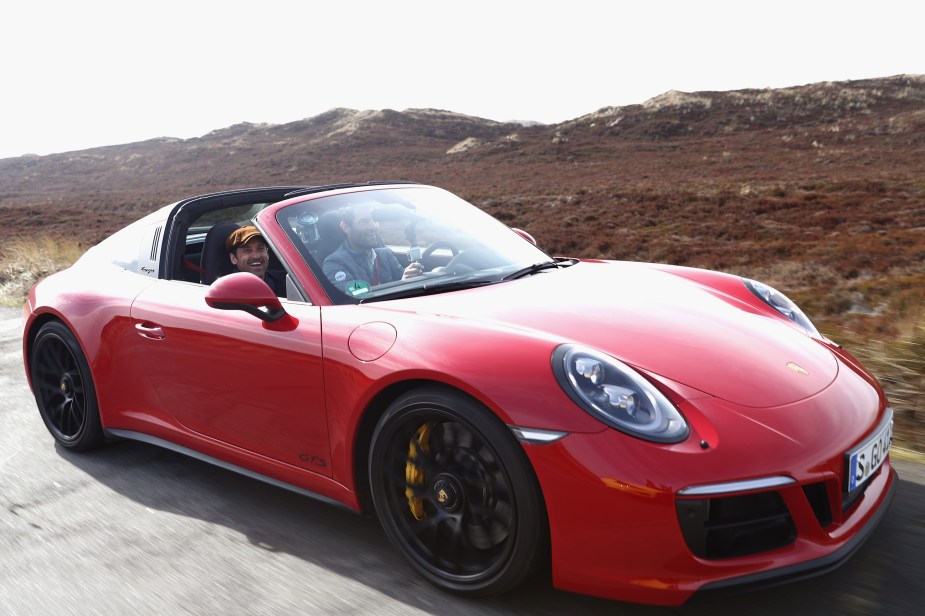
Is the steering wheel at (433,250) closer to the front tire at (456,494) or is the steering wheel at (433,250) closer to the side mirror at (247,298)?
the side mirror at (247,298)

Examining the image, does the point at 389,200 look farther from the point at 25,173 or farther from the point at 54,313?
the point at 25,173

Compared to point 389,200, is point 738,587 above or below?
below

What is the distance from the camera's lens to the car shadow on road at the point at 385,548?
98.9 inches

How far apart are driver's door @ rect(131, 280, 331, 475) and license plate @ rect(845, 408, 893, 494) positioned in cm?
167

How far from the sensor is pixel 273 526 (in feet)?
10.8

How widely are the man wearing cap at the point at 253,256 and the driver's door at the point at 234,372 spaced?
31 cm

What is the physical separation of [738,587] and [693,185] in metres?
31.0

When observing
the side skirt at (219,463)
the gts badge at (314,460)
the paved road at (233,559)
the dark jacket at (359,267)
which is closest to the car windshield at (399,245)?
the dark jacket at (359,267)

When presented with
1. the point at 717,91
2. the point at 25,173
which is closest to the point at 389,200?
the point at 717,91

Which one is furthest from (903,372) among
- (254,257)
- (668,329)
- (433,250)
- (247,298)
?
(247,298)

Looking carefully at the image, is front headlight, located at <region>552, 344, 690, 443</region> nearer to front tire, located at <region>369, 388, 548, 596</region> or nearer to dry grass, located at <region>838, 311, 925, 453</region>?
front tire, located at <region>369, 388, 548, 596</region>

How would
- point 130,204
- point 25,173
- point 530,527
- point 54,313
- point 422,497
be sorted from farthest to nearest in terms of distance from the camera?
point 25,173, point 130,204, point 54,313, point 422,497, point 530,527

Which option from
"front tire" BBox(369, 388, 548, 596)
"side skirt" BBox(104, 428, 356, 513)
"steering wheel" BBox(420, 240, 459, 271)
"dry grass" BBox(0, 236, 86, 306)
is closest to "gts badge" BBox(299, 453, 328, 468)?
"side skirt" BBox(104, 428, 356, 513)

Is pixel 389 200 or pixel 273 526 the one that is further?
pixel 389 200
